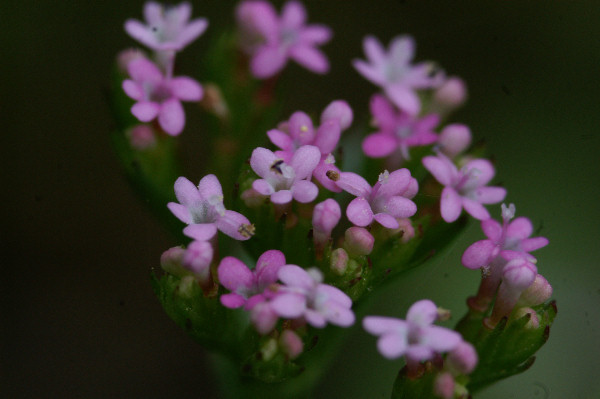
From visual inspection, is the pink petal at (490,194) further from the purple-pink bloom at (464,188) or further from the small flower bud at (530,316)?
the small flower bud at (530,316)

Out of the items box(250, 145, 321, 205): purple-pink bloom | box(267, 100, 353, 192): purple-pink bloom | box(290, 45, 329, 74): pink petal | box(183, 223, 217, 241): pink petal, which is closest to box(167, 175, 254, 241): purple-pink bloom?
box(183, 223, 217, 241): pink petal

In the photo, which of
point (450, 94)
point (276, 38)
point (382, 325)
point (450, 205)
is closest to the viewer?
point (382, 325)

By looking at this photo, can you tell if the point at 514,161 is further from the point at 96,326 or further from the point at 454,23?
the point at 96,326

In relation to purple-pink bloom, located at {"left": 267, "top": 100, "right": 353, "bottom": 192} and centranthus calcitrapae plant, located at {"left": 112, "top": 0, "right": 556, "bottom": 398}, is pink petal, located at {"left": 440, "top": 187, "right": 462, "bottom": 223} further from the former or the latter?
purple-pink bloom, located at {"left": 267, "top": 100, "right": 353, "bottom": 192}

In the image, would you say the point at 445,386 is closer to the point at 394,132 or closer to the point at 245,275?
the point at 245,275

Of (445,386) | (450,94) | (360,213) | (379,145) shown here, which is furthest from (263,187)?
(450,94)

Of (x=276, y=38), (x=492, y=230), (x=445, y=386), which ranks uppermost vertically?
(x=276, y=38)
